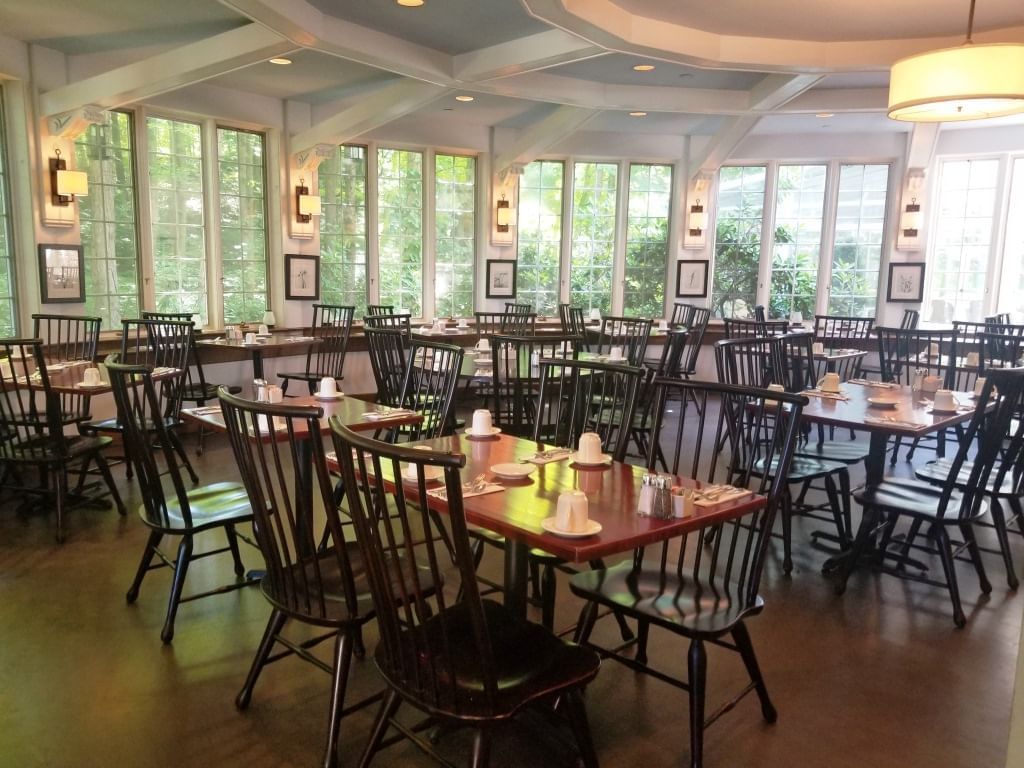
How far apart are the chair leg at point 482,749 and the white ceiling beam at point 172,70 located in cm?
424

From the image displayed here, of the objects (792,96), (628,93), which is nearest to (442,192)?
(628,93)

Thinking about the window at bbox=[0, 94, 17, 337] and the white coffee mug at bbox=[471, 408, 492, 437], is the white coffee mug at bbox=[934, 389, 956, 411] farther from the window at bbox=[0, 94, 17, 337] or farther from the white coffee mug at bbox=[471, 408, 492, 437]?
the window at bbox=[0, 94, 17, 337]

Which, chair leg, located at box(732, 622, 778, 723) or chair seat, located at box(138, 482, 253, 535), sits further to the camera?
chair seat, located at box(138, 482, 253, 535)

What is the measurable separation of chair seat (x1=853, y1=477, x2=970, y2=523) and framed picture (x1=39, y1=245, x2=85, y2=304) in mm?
5356

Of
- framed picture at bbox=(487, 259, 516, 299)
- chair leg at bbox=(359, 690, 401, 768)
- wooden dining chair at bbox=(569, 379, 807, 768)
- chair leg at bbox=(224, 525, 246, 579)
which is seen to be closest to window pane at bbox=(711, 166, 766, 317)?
framed picture at bbox=(487, 259, 516, 299)

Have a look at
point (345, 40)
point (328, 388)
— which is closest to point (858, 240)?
point (345, 40)

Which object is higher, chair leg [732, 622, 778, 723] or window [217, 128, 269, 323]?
window [217, 128, 269, 323]

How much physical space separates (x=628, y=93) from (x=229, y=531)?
534cm

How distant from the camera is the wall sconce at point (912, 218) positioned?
8.39 meters

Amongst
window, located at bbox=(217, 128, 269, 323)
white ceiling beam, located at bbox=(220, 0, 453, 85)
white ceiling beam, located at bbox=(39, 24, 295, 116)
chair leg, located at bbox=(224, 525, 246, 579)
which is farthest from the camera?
window, located at bbox=(217, 128, 269, 323)

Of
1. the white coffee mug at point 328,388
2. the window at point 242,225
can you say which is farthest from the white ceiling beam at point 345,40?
the window at point 242,225

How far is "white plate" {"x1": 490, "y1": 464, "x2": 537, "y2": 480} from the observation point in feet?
7.47

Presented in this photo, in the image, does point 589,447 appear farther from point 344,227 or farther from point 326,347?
point 344,227

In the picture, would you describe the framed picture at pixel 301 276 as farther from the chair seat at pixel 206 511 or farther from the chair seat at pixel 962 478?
the chair seat at pixel 962 478
